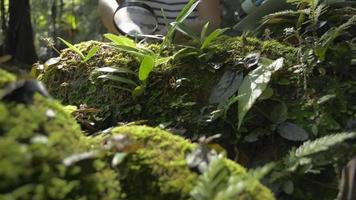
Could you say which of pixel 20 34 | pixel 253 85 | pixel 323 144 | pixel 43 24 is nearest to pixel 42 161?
pixel 323 144

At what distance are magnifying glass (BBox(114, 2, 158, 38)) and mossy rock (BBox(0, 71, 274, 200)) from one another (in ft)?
4.42

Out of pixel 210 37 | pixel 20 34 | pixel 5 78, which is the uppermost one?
pixel 5 78

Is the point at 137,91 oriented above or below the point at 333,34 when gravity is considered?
below

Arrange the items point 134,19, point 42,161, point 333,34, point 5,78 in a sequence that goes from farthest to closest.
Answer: point 134,19 < point 333,34 < point 5,78 < point 42,161

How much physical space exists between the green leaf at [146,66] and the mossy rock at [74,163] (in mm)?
719

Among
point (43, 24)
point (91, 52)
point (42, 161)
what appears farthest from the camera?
point (43, 24)

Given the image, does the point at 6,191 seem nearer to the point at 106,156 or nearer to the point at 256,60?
the point at 106,156

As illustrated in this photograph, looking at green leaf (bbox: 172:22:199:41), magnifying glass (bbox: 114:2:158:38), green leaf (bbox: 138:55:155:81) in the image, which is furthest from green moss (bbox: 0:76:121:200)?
magnifying glass (bbox: 114:2:158:38)

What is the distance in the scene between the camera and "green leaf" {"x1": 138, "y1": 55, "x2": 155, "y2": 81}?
2037 mm

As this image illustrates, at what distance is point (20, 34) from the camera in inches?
178

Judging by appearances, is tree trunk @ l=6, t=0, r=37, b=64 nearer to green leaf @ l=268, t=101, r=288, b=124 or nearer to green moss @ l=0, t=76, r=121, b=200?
green leaf @ l=268, t=101, r=288, b=124

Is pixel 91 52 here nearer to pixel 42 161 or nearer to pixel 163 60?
pixel 163 60

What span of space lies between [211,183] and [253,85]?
2.91 ft

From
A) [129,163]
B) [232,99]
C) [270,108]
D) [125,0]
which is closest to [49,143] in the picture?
[129,163]
